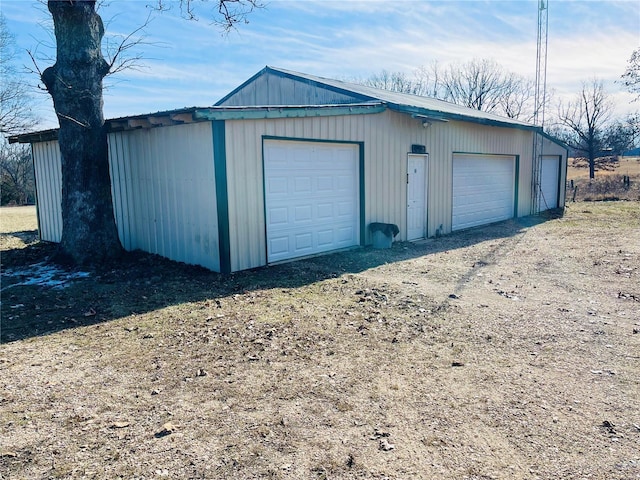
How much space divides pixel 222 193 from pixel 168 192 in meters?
1.59

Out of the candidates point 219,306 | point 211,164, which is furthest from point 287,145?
point 219,306

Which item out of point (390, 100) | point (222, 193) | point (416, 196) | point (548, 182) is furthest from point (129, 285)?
point (548, 182)

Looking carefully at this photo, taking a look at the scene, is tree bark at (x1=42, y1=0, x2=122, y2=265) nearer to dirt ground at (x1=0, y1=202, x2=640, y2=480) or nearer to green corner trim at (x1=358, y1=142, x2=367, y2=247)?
dirt ground at (x1=0, y1=202, x2=640, y2=480)

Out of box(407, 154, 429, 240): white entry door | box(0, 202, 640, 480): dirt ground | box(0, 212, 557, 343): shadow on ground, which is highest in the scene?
box(407, 154, 429, 240): white entry door

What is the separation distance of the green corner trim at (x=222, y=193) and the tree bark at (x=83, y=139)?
96.5 inches

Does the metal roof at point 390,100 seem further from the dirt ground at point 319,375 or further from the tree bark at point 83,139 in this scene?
the tree bark at point 83,139

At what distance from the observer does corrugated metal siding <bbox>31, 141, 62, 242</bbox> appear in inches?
424

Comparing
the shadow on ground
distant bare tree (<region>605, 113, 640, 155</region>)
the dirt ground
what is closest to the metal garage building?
the shadow on ground

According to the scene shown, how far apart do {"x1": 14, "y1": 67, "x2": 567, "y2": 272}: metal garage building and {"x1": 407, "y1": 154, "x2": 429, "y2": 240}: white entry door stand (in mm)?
26

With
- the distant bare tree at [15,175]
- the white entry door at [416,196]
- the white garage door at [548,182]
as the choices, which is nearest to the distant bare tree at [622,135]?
the white garage door at [548,182]

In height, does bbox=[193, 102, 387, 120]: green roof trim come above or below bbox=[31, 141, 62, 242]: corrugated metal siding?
above

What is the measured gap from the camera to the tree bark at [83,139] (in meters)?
7.91

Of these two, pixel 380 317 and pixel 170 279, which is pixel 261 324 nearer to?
pixel 380 317

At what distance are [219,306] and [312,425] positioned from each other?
120 inches
